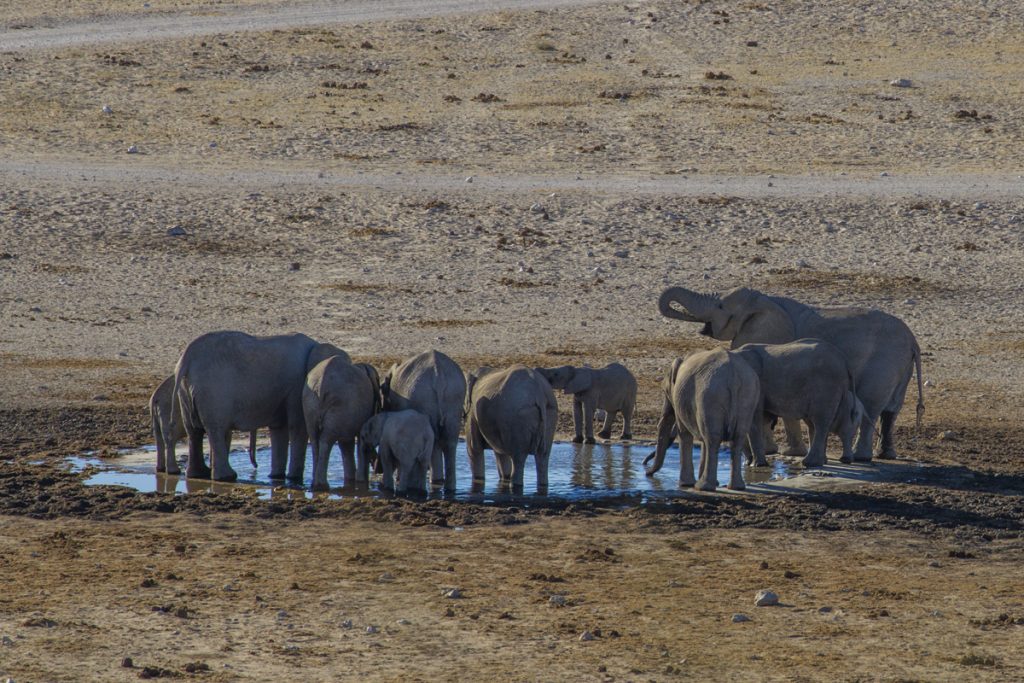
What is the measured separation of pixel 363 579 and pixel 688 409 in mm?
4441

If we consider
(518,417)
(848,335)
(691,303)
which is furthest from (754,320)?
(518,417)

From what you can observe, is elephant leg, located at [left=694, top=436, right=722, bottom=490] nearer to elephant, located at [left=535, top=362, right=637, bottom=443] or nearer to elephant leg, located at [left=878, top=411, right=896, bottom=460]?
elephant, located at [left=535, top=362, right=637, bottom=443]

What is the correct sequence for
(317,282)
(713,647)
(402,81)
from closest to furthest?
(713,647) → (317,282) → (402,81)

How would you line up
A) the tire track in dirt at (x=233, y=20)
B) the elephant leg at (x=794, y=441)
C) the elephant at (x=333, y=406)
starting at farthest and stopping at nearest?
the tire track in dirt at (x=233, y=20), the elephant leg at (x=794, y=441), the elephant at (x=333, y=406)

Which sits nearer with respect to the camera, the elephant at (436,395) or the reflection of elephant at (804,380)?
the elephant at (436,395)

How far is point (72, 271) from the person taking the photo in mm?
27391

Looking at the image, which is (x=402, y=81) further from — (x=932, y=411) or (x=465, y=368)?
(x=932, y=411)

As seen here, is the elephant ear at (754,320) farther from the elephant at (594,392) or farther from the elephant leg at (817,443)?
the elephant leg at (817,443)

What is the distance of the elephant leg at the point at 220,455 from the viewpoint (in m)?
15.6

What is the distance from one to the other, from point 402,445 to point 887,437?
5189mm

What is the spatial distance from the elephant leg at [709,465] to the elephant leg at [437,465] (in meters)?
2.23

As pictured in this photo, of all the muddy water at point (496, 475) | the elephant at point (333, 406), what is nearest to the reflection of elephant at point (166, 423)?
the muddy water at point (496, 475)

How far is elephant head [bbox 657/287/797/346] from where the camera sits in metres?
17.8

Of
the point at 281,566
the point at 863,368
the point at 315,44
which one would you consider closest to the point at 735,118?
the point at 315,44
